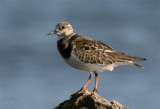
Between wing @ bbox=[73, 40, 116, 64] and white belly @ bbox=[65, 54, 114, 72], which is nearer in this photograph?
white belly @ bbox=[65, 54, 114, 72]

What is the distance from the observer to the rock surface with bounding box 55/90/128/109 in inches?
261

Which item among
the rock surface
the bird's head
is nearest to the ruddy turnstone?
the bird's head

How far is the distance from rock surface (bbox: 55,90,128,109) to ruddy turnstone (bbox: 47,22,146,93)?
63.7 inches

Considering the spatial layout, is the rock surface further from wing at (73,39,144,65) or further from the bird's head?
the bird's head

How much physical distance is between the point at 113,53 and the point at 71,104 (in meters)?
2.96

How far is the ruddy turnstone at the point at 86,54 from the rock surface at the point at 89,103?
1617mm

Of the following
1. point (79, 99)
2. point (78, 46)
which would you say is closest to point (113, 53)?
point (78, 46)

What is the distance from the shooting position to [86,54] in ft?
29.8

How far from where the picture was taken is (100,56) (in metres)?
9.27

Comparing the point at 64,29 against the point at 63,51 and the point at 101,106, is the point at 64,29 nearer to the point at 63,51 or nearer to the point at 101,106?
the point at 63,51

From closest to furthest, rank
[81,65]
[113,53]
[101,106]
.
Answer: [101,106], [81,65], [113,53]

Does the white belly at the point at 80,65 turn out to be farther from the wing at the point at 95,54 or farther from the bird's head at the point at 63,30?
the bird's head at the point at 63,30

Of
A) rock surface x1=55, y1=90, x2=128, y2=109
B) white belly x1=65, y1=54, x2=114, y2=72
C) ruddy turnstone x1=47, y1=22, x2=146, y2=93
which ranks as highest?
ruddy turnstone x1=47, y1=22, x2=146, y2=93

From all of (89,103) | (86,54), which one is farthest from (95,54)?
(89,103)
